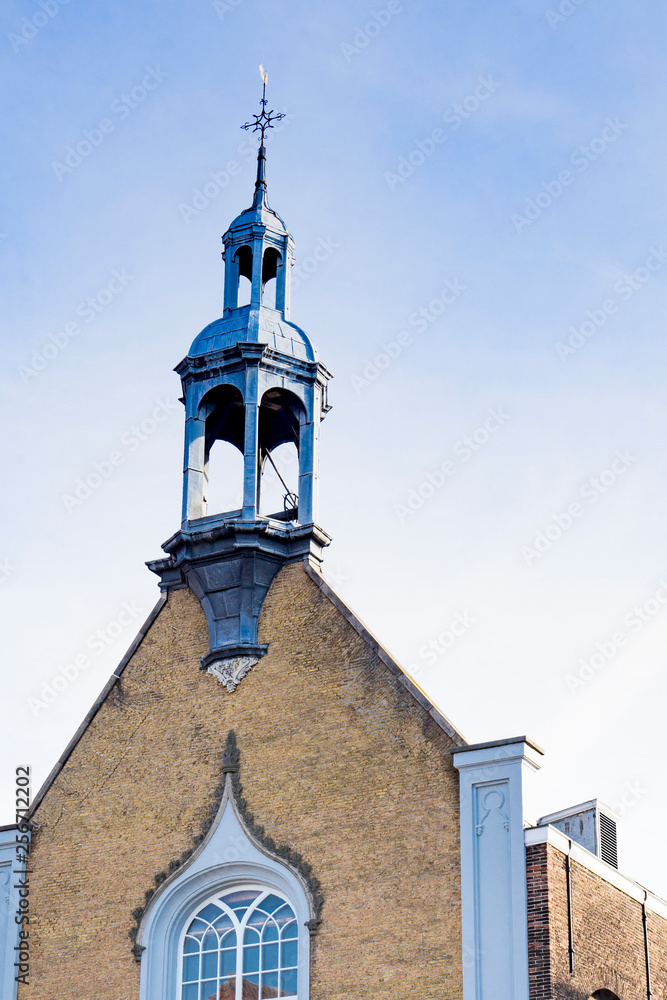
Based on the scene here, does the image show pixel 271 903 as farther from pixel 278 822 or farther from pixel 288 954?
pixel 278 822

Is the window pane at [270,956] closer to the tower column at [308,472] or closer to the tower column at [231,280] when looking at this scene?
the tower column at [308,472]

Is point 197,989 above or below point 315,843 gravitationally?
below

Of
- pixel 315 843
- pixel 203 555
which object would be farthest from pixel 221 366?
pixel 315 843

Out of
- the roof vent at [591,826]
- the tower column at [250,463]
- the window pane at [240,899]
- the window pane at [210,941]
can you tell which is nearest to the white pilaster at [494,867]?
the roof vent at [591,826]

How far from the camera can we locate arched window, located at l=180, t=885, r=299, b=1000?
2598cm

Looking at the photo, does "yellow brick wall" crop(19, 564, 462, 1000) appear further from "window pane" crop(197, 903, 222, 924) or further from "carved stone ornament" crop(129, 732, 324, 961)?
"window pane" crop(197, 903, 222, 924)

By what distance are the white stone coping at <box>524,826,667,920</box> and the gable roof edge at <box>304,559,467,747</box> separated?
2008 mm

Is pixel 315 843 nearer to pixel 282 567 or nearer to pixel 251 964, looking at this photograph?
pixel 251 964

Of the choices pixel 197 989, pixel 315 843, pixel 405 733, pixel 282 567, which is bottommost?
pixel 197 989

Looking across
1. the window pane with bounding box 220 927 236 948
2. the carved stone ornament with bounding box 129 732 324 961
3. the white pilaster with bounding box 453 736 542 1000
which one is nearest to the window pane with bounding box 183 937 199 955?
the window pane with bounding box 220 927 236 948

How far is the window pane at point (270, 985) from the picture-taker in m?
25.8

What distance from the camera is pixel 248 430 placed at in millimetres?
29812

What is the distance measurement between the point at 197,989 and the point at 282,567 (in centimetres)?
741

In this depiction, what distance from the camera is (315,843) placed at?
2622 cm
